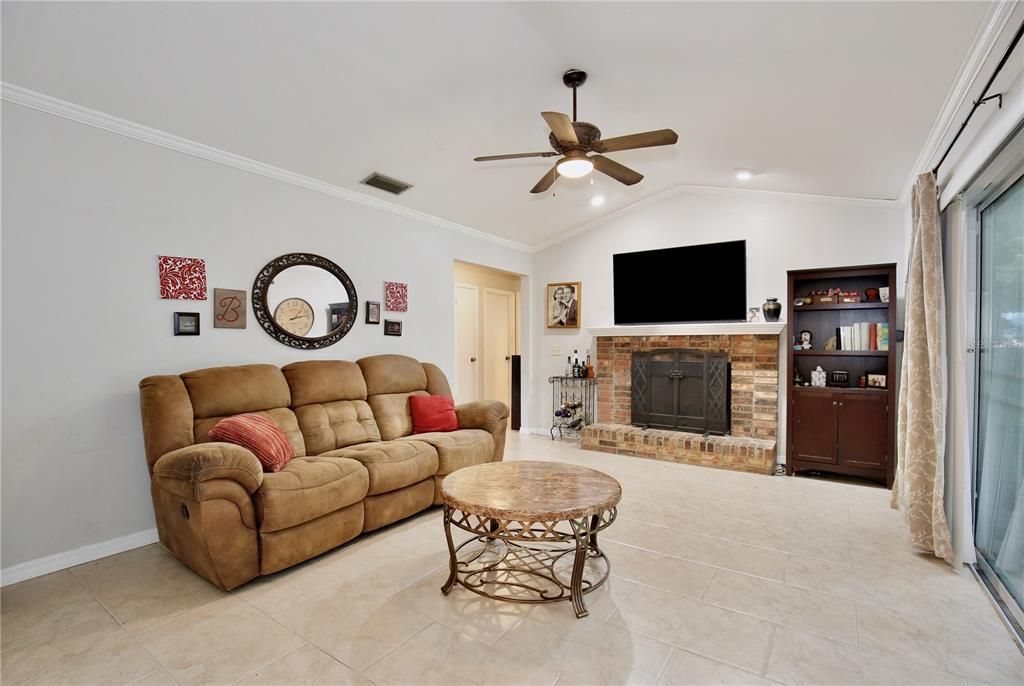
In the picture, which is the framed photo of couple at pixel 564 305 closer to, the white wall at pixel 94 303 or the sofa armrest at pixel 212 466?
the white wall at pixel 94 303

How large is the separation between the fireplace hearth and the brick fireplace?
0.08 meters

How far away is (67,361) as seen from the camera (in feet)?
8.86

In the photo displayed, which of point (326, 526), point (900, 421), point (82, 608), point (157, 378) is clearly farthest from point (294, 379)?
point (900, 421)

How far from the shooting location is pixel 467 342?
A: 7.15 m

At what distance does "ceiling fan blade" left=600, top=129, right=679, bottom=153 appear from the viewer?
2617mm

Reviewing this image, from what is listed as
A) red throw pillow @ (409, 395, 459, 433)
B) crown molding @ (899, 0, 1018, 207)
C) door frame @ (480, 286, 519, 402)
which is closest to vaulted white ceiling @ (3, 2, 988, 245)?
crown molding @ (899, 0, 1018, 207)

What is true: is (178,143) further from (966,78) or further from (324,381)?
(966,78)

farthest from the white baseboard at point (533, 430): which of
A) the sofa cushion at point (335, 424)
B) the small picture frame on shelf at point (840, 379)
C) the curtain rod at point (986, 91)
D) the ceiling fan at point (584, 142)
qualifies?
the curtain rod at point (986, 91)

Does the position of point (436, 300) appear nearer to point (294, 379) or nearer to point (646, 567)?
point (294, 379)

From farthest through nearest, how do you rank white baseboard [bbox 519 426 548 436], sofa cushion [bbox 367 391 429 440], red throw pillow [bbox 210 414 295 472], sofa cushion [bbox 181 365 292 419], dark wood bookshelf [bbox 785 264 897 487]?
white baseboard [bbox 519 426 548 436] < dark wood bookshelf [bbox 785 264 897 487] < sofa cushion [bbox 367 391 429 440] < sofa cushion [bbox 181 365 292 419] < red throw pillow [bbox 210 414 295 472]

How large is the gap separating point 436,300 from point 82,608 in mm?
3530

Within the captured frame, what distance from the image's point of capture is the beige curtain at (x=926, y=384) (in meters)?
2.71

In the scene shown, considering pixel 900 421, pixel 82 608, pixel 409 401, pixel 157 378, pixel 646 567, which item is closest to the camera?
pixel 82 608

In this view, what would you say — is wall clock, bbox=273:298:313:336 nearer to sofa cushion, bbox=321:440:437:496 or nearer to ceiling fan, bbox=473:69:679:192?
sofa cushion, bbox=321:440:437:496
